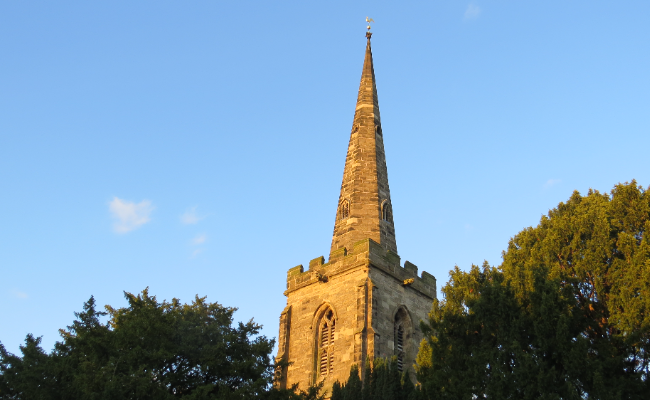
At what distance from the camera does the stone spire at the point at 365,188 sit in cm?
3130

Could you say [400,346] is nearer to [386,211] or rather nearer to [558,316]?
[386,211]

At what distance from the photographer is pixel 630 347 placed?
16.1m

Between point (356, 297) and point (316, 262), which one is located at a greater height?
point (316, 262)

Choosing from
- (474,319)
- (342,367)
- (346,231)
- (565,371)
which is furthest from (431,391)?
(346,231)

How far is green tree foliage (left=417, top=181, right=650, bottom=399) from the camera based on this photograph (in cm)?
1587

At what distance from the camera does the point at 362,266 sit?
2870cm

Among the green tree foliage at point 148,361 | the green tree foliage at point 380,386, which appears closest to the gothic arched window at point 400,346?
the green tree foliage at point 380,386

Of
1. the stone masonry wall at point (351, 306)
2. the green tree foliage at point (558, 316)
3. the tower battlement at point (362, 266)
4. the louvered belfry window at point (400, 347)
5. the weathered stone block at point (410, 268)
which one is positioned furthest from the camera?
the weathered stone block at point (410, 268)

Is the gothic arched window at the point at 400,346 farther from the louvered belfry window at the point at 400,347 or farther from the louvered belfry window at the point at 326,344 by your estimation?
the louvered belfry window at the point at 326,344

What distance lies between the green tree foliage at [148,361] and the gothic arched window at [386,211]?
11181mm

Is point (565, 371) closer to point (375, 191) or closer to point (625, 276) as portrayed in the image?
point (625, 276)

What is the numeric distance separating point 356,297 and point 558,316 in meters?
12.4

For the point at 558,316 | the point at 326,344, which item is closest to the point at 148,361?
the point at 326,344

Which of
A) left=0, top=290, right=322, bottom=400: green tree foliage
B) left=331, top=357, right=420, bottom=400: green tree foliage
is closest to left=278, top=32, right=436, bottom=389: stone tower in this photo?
left=331, top=357, right=420, bottom=400: green tree foliage
